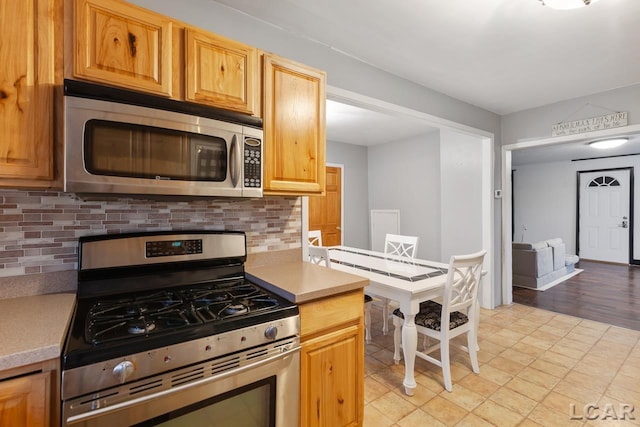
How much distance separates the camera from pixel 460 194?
404 centimetres

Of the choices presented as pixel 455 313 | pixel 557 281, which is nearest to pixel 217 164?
pixel 455 313

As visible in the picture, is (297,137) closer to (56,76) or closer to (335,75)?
(335,75)

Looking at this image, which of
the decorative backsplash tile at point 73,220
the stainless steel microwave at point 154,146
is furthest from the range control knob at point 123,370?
the decorative backsplash tile at point 73,220

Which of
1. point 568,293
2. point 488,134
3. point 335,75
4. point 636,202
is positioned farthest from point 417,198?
point 636,202

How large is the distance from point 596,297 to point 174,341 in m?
5.48

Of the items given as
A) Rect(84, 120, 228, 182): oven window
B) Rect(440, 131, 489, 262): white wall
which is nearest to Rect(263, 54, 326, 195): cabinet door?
Rect(84, 120, 228, 182): oven window

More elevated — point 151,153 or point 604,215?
point 151,153

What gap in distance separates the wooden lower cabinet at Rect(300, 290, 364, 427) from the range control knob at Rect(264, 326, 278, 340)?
15 cm

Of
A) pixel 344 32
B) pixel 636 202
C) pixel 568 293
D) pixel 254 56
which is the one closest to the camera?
pixel 254 56

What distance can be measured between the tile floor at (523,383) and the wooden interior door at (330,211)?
238 centimetres

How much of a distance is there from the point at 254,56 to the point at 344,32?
2.70ft

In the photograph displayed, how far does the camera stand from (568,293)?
444 cm

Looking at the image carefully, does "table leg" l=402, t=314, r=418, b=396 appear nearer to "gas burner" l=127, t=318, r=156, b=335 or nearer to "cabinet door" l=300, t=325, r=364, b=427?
"cabinet door" l=300, t=325, r=364, b=427

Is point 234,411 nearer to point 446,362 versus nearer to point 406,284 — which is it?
point 406,284
